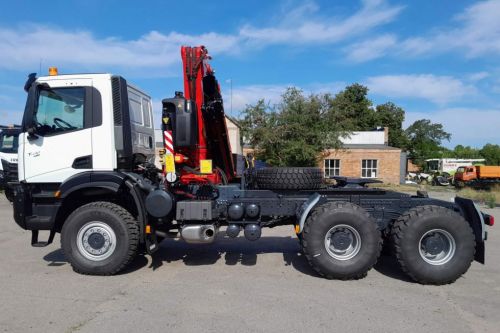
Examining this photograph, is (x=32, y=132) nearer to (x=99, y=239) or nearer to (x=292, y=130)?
(x=99, y=239)

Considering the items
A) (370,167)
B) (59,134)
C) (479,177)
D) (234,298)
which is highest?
(59,134)

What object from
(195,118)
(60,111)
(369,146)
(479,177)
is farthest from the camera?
(369,146)

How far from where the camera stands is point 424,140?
274 feet

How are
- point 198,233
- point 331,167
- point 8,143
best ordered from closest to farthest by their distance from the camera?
point 198,233 → point 8,143 → point 331,167

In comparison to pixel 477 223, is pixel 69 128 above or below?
above

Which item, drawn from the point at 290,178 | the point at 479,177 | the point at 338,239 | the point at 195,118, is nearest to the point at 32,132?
the point at 195,118

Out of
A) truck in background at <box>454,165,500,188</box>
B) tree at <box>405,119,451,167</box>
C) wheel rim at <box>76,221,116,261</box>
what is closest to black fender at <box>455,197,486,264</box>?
wheel rim at <box>76,221,116,261</box>

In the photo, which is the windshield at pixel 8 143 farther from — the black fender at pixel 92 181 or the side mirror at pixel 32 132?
the black fender at pixel 92 181

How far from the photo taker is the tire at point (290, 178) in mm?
6500

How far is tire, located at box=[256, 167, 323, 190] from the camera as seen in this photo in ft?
21.3

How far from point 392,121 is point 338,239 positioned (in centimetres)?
6658

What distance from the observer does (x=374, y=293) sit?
5.29 m

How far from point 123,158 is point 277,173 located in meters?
2.42

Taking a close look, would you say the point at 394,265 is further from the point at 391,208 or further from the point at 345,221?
the point at 345,221
